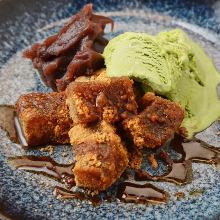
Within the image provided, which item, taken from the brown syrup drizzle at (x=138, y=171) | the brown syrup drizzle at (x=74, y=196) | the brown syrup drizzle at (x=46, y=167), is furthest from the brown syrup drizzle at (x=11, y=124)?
the brown syrup drizzle at (x=74, y=196)

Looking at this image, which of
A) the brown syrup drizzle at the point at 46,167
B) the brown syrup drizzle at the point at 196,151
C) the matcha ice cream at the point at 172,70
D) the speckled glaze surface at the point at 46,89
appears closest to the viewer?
the speckled glaze surface at the point at 46,89

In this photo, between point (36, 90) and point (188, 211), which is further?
point (36, 90)

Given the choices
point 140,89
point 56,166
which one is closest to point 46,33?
point 140,89

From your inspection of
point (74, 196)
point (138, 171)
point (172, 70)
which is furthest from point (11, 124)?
point (172, 70)

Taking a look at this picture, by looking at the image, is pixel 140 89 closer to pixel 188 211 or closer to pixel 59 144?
pixel 59 144

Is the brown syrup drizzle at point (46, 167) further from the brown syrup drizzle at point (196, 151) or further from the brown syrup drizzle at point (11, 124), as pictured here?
the brown syrup drizzle at point (196, 151)

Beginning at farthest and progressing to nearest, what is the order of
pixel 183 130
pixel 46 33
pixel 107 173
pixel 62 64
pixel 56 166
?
pixel 46 33, pixel 62 64, pixel 183 130, pixel 56 166, pixel 107 173

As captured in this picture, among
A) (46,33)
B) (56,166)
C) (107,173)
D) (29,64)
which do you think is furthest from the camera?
(46,33)

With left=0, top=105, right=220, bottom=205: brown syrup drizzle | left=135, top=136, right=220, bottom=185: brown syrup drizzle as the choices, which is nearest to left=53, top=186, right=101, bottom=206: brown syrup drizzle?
left=0, top=105, right=220, bottom=205: brown syrup drizzle
